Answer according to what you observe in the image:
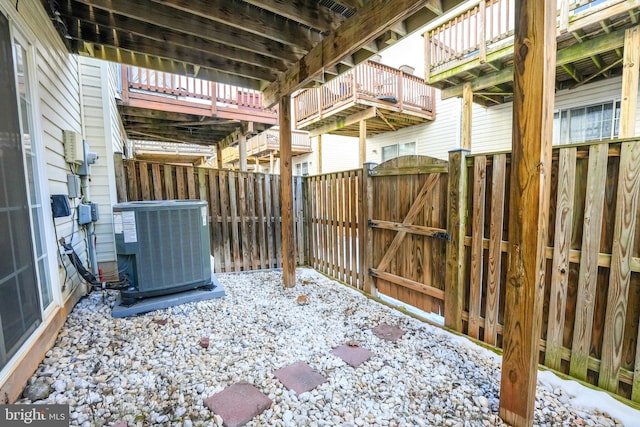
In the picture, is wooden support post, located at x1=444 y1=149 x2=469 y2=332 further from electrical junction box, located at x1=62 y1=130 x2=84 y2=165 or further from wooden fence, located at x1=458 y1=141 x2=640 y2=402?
electrical junction box, located at x1=62 y1=130 x2=84 y2=165

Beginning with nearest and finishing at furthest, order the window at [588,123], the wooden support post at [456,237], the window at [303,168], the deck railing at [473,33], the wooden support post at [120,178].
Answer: the wooden support post at [456,237] < the wooden support post at [120,178] < the deck railing at [473,33] < the window at [588,123] < the window at [303,168]

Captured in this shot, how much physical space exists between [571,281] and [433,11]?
2333 mm

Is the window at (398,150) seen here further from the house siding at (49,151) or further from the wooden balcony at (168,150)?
the wooden balcony at (168,150)

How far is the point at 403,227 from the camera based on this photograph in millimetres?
3219

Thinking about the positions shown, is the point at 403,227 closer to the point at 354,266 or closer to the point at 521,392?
the point at 354,266

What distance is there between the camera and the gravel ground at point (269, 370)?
5.44 ft

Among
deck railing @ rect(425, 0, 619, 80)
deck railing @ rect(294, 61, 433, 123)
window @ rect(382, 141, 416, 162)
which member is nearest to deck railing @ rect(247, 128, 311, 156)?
deck railing @ rect(294, 61, 433, 123)

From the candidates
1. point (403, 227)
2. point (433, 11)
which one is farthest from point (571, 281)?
point (433, 11)

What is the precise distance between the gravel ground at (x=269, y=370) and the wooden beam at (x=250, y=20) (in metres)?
2.95

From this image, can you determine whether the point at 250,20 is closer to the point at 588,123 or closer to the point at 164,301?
the point at 164,301

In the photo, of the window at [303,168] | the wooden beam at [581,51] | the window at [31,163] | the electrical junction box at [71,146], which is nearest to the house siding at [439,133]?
the wooden beam at [581,51]

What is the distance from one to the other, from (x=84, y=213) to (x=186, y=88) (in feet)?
13.9

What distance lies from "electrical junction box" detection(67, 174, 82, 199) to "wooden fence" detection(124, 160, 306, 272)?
95 cm

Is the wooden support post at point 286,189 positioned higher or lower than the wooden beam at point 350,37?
lower
